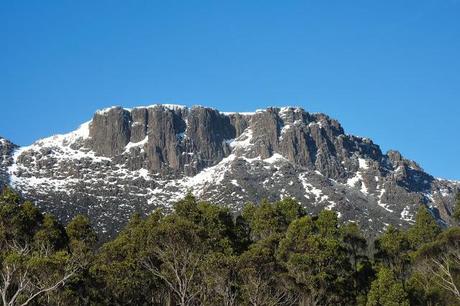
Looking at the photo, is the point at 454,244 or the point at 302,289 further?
the point at 454,244

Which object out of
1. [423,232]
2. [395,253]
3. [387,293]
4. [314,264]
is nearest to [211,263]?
[314,264]

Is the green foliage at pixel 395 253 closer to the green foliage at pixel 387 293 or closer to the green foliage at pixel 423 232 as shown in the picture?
the green foliage at pixel 423 232

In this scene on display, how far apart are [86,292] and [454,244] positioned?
47060 millimetres

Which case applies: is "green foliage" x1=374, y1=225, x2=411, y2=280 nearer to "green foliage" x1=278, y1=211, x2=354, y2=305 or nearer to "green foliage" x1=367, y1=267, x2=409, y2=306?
"green foliage" x1=278, y1=211, x2=354, y2=305

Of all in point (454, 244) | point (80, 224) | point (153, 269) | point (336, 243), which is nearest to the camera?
point (153, 269)

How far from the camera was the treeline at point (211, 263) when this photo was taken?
2473 inches

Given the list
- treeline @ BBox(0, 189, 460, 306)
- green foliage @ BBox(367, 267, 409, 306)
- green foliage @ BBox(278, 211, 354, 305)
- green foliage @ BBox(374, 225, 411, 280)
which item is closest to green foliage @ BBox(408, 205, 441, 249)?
green foliage @ BBox(374, 225, 411, 280)

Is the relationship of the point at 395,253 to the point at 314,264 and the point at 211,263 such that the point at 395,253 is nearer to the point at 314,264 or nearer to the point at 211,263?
the point at 314,264

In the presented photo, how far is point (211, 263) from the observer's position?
62312 millimetres

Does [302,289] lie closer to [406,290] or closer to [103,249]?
[406,290]

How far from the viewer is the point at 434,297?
78938 millimetres

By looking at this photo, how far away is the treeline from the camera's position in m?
62.8

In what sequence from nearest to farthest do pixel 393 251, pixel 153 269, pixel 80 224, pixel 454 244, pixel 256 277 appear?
pixel 256 277 → pixel 153 269 → pixel 454 244 → pixel 80 224 → pixel 393 251

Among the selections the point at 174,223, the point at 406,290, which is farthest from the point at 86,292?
the point at 406,290
